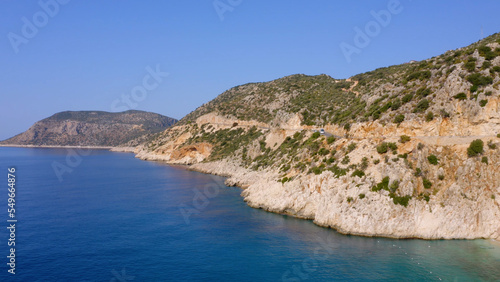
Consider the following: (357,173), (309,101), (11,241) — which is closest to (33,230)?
(11,241)

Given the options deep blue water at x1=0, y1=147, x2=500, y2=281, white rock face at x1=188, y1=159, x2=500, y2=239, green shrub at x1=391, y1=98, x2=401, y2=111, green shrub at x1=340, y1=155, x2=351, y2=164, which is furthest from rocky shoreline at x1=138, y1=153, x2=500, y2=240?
green shrub at x1=391, y1=98, x2=401, y2=111

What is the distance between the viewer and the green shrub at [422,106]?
4754cm

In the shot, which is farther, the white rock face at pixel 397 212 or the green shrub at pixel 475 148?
the green shrub at pixel 475 148

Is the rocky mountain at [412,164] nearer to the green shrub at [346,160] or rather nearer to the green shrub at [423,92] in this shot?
the green shrub at [346,160]

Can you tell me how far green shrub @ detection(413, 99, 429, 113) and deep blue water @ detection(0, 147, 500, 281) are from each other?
16753 mm

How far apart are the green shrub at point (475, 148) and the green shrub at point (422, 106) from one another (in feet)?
24.0

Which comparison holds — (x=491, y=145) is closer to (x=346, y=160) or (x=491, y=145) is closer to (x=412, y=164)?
(x=412, y=164)

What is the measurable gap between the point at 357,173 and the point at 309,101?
6190 cm

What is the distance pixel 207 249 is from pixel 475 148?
3156cm

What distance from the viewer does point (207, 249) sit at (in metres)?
40.5

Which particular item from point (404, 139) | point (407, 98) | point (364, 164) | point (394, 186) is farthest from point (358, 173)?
point (407, 98)

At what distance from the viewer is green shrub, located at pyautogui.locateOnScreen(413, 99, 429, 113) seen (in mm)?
47544

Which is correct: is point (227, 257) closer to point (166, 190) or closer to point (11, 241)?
point (11, 241)

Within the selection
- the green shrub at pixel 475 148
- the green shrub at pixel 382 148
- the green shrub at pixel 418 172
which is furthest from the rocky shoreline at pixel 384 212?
the green shrub at pixel 475 148
